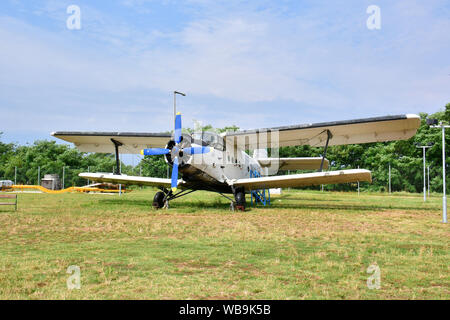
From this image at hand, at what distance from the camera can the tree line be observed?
44.8 meters

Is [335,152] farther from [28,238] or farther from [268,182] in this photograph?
[28,238]

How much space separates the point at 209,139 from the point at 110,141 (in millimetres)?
6460

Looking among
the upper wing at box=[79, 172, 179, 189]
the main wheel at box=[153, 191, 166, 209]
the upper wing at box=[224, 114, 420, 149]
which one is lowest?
the main wheel at box=[153, 191, 166, 209]

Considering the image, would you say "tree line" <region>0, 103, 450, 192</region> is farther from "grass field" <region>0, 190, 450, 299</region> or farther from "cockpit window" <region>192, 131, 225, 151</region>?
"grass field" <region>0, 190, 450, 299</region>

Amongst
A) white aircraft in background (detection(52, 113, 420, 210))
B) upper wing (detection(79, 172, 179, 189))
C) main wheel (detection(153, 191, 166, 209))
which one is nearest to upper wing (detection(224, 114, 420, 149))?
white aircraft in background (detection(52, 113, 420, 210))

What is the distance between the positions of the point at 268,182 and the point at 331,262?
9.81 meters

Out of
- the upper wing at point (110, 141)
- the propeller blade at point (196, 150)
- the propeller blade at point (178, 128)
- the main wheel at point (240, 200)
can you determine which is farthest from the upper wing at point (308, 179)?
the upper wing at point (110, 141)

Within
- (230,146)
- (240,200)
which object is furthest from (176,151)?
(230,146)

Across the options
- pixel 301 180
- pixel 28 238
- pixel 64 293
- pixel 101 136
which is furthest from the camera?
pixel 101 136

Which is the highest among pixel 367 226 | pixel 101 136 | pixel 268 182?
pixel 101 136

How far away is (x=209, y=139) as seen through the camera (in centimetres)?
1384

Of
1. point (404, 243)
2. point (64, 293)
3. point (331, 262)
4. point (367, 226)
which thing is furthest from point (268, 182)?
point (64, 293)

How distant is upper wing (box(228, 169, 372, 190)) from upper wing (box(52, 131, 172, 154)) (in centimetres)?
426
